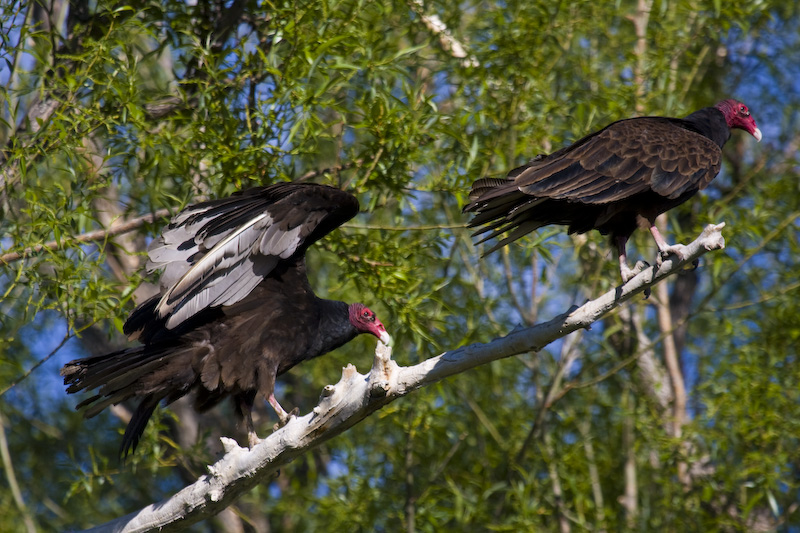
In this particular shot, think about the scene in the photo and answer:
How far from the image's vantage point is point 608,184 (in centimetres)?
332

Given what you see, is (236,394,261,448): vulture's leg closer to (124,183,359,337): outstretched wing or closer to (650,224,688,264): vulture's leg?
(124,183,359,337): outstretched wing

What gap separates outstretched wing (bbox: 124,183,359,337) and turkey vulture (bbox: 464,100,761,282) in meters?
0.69

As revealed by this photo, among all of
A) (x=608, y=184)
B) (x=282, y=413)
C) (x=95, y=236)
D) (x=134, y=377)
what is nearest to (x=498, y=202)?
(x=608, y=184)

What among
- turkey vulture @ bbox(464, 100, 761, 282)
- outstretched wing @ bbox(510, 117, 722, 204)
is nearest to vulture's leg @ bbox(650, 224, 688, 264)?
turkey vulture @ bbox(464, 100, 761, 282)

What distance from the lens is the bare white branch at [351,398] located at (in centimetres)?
276

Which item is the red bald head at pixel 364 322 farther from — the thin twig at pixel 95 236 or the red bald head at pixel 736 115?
the red bald head at pixel 736 115

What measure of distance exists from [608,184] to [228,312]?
1669mm

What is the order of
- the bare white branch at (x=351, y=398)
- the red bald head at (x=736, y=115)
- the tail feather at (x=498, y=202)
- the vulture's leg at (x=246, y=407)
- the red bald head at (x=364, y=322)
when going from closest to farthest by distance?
the bare white branch at (x=351, y=398)
the tail feather at (x=498, y=202)
the vulture's leg at (x=246, y=407)
the red bald head at (x=364, y=322)
the red bald head at (x=736, y=115)

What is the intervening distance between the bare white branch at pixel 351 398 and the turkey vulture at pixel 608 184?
1.14 ft

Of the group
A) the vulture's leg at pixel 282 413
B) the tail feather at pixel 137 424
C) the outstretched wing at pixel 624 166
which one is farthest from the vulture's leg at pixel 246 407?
the outstretched wing at pixel 624 166

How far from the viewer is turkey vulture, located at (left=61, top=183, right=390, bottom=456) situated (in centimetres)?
331

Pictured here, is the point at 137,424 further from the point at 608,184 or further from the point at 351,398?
the point at 608,184

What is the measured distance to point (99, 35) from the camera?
423 centimetres

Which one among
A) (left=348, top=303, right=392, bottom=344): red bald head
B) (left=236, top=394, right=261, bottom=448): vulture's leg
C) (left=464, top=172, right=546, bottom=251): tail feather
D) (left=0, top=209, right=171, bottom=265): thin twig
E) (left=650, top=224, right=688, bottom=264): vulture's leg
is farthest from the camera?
(left=348, top=303, right=392, bottom=344): red bald head
